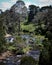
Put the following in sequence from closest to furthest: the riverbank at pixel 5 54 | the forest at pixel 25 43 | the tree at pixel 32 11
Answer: the forest at pixel 25 43 < the riverbank at pixel 5 54 < the tree at pixel 32 11

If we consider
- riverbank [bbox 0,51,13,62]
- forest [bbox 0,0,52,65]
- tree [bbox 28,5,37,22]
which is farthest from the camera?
tree [bbox 28,5,37,22]

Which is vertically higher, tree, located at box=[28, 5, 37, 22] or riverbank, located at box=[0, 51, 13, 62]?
tree, located at box=[28, 5, 37, 22]

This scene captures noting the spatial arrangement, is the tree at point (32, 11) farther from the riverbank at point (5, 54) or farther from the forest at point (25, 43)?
the riverbank at point (5, 54)

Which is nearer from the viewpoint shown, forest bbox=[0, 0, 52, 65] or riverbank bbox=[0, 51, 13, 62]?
forest bbox=[0, 0, 52, 65]

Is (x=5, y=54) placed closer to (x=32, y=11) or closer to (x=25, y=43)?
(x=25, y=43)

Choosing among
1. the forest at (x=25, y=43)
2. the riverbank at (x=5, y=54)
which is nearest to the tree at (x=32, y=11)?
the forest at (x=25, y=43)

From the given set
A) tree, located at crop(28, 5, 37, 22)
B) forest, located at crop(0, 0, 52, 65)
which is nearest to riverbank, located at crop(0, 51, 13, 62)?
forest, located at crop(0, 0, 52, 65)

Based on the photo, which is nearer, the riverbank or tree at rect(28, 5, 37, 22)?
the riverbank

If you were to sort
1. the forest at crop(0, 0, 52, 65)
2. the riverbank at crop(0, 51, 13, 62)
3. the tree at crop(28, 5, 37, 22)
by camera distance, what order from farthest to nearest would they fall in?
the tree at crop(28, 5, 37, 22) < the riverbank at crop(0, 51, 13, 62) < the forest at crop(0, 0, 52, 65)

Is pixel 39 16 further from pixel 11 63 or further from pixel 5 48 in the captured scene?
pixel 11 63

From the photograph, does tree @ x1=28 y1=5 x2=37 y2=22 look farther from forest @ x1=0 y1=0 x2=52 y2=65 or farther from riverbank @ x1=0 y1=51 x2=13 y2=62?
riverbank @ x1=0 y1=51 x2=13 y2=62

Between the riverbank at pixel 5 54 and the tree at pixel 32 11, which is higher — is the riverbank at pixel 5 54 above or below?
below

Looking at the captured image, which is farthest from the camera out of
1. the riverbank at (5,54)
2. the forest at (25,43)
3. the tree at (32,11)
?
the tree at (32,11)

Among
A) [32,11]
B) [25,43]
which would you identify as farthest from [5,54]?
[32,11]
